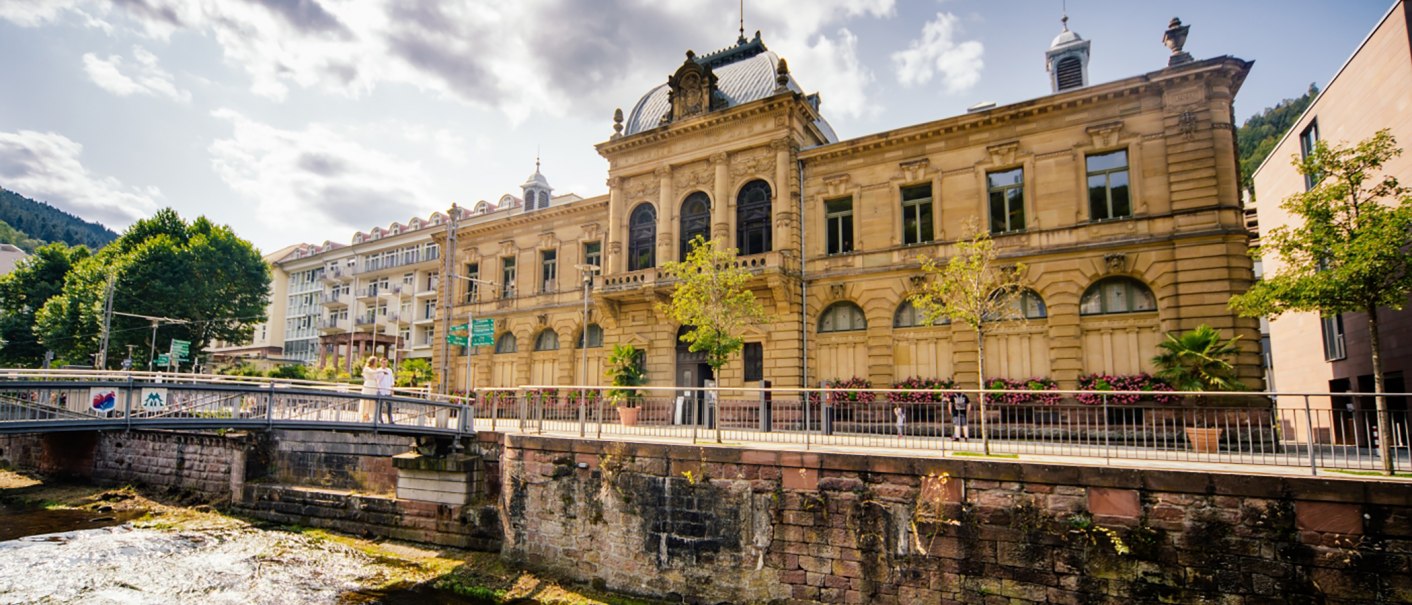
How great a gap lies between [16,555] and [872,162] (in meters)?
28.3

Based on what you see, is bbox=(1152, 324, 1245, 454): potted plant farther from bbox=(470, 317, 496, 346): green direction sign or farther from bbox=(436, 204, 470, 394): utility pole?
bbox=(436, 204, 470, 394): utility pole

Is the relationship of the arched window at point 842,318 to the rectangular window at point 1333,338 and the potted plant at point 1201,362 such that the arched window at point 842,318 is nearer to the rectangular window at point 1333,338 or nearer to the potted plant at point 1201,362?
the potted plant at point 1201,362

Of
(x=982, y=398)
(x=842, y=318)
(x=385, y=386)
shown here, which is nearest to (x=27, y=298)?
(x=385, y=386)

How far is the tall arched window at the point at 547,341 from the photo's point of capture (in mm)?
33281

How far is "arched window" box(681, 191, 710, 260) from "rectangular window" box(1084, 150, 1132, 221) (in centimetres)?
1417

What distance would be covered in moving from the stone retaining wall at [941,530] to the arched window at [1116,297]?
41.4ft

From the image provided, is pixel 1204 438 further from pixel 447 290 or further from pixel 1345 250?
pixel 447 290

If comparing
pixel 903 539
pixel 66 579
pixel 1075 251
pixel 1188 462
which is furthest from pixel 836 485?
pixel 66 579

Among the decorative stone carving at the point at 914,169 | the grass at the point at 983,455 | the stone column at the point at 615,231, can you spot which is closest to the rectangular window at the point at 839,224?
the decorative stone carving at the point at 914,169

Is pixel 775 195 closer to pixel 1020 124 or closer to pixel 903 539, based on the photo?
pixel 1020 124

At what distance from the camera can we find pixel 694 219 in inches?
1134

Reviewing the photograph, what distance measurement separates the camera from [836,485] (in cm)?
1244

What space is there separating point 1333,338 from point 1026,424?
18.1 m

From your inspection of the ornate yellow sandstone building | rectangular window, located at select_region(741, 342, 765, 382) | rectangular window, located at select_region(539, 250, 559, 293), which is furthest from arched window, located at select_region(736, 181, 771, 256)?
rectangular window, located at select_region(539, 250, 559, 293)
